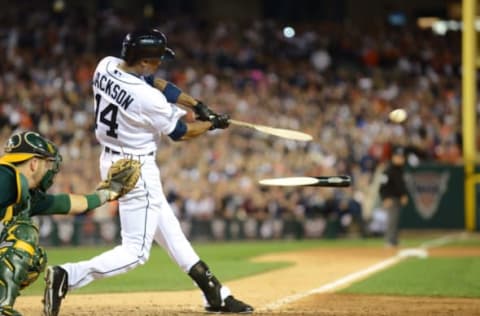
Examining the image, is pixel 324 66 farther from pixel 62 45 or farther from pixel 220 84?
pixel 62 45

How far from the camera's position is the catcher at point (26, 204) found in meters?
5.75

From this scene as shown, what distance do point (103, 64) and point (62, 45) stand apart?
56.2 ft

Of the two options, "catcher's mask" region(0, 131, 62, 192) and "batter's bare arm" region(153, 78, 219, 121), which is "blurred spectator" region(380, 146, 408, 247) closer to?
"batter's bare arm" region(153, 78, 219, 121)

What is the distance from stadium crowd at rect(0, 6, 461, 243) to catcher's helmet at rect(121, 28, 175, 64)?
1143 centimetres

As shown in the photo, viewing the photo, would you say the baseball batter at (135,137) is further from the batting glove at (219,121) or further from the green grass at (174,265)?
the green grass at (174,265)

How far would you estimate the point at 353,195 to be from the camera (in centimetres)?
2003

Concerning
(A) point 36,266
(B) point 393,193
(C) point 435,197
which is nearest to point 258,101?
(C) point 435,197

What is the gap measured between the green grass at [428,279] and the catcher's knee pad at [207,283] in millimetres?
2311

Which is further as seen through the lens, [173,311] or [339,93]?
[339,93]

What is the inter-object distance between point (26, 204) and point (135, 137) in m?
1.13

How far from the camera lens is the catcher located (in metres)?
5.75

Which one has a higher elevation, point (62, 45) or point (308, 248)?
point (62, 45)

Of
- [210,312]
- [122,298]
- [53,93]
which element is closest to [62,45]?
[53,93]

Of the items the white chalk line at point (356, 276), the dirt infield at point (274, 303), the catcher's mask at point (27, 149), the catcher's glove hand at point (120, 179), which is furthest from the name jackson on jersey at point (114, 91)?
the white chalk line at point (356, 276)
